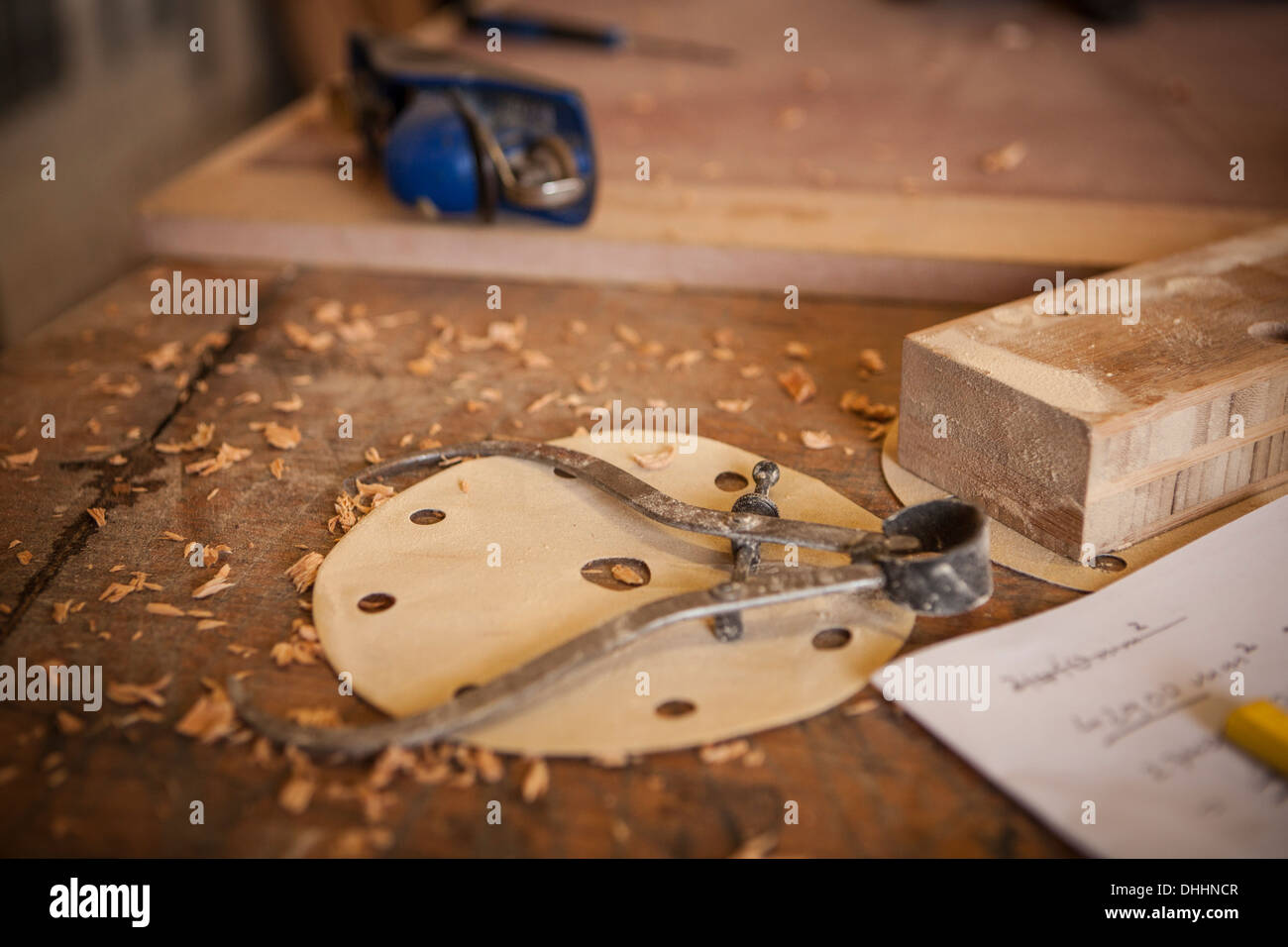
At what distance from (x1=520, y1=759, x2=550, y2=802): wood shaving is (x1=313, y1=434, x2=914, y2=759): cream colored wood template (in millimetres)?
11

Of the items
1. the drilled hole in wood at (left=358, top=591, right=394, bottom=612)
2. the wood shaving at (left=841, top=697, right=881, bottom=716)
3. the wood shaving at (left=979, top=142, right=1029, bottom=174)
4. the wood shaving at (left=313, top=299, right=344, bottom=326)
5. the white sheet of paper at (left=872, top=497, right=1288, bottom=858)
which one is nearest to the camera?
the white sheet of paper at (left=872, top=497, right=1288, bottom=858)

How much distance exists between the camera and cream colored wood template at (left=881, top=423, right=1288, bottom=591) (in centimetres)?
85

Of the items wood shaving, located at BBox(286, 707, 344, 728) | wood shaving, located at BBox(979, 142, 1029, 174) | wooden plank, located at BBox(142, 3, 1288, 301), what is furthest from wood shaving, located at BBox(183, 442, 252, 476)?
wood shaving, located at BBox(979, 142, 1029, 174)

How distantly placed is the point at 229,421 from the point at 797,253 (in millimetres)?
741

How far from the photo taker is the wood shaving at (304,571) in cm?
87

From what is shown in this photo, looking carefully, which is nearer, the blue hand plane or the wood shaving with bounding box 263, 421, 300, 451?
the wood shaving with bounding box 263, 421, 300, 451

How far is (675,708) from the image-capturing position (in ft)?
2.39

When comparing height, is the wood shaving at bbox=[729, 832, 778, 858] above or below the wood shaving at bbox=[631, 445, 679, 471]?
below

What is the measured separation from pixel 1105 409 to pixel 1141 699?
9.1 inches

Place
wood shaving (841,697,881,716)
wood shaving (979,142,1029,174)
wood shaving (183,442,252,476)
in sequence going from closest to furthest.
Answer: wood shaving (841,697,881,716) → wood shaving (183,442,252,476) → wood shaving (979,142,1029,174)

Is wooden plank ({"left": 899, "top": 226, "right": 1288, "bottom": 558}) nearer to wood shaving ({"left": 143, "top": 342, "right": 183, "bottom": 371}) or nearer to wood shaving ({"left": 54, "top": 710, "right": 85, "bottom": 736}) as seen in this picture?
wood shaving ({"left": 54, "top": 710, "right": 85, "bottom": 736})

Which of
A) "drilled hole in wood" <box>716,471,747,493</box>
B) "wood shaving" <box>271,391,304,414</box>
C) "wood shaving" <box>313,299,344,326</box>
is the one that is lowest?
"drilled hole in wood" <box>716,471,747,493</box>

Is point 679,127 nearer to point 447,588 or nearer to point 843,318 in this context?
point 843,318

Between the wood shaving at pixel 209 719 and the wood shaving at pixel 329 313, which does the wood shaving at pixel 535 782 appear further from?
the wood shaving at pixel 329 313
